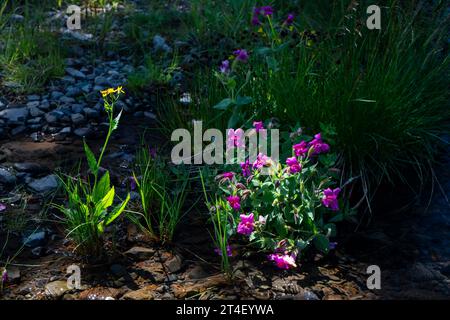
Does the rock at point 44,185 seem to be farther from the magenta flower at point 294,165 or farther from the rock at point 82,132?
the magenta flower at point 294,165

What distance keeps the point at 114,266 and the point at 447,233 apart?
159 centimetres

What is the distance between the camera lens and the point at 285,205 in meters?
2.78

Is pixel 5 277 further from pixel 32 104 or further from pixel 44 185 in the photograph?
pixel 32 104

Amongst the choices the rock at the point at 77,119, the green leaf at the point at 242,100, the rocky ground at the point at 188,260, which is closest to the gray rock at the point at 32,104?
the rock at the point at 77,119

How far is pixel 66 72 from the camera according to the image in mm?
4488

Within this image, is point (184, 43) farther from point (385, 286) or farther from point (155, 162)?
point (385, 286)

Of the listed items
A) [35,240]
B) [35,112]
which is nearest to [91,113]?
[35,112]

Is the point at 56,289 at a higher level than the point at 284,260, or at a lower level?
lower

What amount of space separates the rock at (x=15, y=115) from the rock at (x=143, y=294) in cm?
181

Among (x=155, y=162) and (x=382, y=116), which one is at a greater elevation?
(x=382, y=116)

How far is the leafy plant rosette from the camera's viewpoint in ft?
8.66

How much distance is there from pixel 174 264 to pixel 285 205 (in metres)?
0.57
